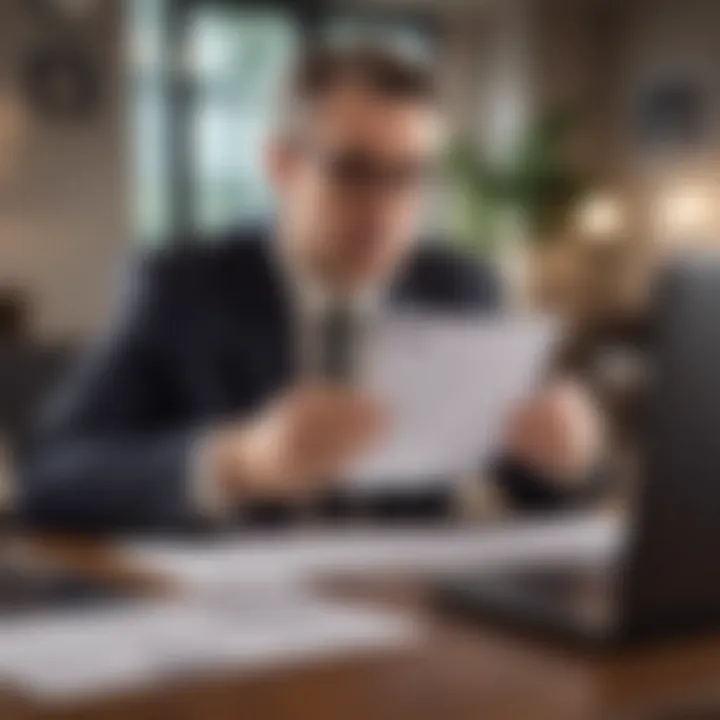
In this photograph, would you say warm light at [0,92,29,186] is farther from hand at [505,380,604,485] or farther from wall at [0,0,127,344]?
hand at [505,380,604,485]

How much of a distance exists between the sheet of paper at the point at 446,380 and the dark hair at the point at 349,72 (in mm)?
305

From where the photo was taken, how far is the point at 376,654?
78 centimetres

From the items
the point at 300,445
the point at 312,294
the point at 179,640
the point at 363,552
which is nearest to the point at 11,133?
Result: the point at 312,294

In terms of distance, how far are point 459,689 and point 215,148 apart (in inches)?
30.5

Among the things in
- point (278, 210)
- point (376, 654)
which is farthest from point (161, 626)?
point (278, 210)

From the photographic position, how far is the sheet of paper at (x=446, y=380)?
107 centimetres

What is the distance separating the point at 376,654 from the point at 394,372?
32 centimetres

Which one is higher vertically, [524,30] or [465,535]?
[524,30]

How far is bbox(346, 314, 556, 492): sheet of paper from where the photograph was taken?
107cm

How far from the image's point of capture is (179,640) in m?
0.79

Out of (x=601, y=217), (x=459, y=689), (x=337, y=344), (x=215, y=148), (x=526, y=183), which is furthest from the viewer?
(x=601, y=217)

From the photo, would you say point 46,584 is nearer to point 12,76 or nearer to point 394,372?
point 394,372

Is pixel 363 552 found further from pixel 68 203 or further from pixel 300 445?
pixel 68 203

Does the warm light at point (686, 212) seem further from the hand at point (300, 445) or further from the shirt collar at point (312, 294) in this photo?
the hand at point (300, 445)
